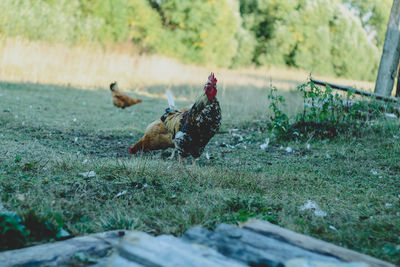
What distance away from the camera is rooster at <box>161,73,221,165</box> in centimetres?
409

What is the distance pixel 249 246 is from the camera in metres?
1.92

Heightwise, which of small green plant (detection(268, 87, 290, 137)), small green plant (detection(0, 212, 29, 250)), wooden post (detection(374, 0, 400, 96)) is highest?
wooden post (detection(374, 0, 400, 96))

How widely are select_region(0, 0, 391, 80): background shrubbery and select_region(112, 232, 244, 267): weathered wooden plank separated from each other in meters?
18.7

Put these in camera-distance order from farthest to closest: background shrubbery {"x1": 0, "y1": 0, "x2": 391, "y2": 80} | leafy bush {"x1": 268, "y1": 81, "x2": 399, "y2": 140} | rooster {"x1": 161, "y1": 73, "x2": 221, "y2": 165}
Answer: background shrubbery {"x1": 0, "y1": 0, "x2": 391, "y2": 80}, leafy bush {"x1": 268, "y1": 81, "x2": 399, "y2": 140}, rooster {"x1": 161, "y1": 73, "x2": 221, "y2": 165}

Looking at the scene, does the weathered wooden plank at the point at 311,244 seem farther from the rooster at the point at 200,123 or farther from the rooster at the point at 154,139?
the rooster at the point at 154,139

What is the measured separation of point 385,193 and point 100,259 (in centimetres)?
276

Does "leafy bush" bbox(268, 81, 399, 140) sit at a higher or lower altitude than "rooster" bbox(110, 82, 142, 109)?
higher

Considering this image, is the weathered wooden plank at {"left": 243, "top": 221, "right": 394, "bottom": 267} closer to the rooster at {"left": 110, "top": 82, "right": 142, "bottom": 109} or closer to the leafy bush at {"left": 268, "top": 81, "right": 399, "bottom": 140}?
the leafy bush at {"left": 268, "top": 81, "right": 399, "bottom": 140}

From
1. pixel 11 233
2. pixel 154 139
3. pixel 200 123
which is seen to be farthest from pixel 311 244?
pixel 154 139

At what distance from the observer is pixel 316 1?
105 feet

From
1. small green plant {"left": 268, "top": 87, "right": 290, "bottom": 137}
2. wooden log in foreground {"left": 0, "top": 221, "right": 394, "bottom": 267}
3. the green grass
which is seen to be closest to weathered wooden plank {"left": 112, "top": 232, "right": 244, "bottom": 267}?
wooden log in foreground {"left": 0, "top": 221, "right": 394, "bottom": 267}

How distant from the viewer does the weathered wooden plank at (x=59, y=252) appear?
1908 millimetres

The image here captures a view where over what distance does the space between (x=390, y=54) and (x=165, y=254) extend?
6.95m

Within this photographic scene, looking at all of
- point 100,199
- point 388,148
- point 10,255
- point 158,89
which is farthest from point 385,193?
point 158,89
